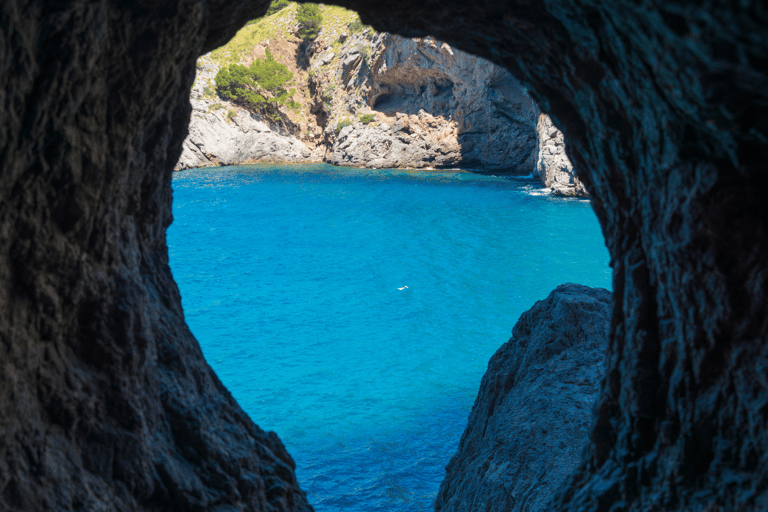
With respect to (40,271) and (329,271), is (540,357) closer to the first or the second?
(40,271)

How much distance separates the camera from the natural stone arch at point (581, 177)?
2.20m

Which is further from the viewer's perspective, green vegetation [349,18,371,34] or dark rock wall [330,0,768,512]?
green vegetation [349,18,371,34]

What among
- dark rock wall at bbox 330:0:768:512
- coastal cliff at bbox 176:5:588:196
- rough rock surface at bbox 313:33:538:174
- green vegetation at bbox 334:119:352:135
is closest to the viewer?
dark rock wall at bbox 330:0:768:512

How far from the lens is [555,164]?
28078mm

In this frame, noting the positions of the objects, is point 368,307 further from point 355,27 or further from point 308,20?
point 308,20

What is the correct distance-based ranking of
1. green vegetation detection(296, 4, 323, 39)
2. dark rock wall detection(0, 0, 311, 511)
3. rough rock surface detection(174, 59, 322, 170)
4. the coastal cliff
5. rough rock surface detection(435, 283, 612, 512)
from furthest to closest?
1. green vegetation detection(296, 4, 323, 39)
2. rough rock surface detection(174, 59, 322, 170)
3. the coastal cliff
4. rough rock surface detection(435, 283, 612, 512)
5. dark rock wall detection(0, 0, 311, 511)

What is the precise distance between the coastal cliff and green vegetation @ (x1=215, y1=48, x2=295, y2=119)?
0.69 meters

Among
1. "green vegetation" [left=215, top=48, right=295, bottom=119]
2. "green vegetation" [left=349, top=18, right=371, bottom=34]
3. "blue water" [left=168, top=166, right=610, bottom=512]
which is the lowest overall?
"blue water" [left=168, top=166, right=610, bottom=512]

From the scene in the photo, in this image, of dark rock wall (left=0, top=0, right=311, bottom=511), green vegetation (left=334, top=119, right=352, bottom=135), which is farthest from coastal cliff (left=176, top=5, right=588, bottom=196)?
dark rock wall (left=0, top=0, right=311, bottom=511)

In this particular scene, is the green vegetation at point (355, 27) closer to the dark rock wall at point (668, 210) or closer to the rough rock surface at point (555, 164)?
the rough rock surface at point (555, 164)

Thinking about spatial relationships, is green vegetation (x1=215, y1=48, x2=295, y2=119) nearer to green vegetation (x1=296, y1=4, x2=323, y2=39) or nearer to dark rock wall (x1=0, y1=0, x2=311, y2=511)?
green vegetation (x1=296, y1=4, x2=323, y2=39)

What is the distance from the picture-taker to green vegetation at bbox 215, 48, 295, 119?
141ft

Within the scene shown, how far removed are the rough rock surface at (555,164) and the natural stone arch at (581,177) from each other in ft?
81.1

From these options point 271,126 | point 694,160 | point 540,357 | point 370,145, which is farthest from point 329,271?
point 271,126
